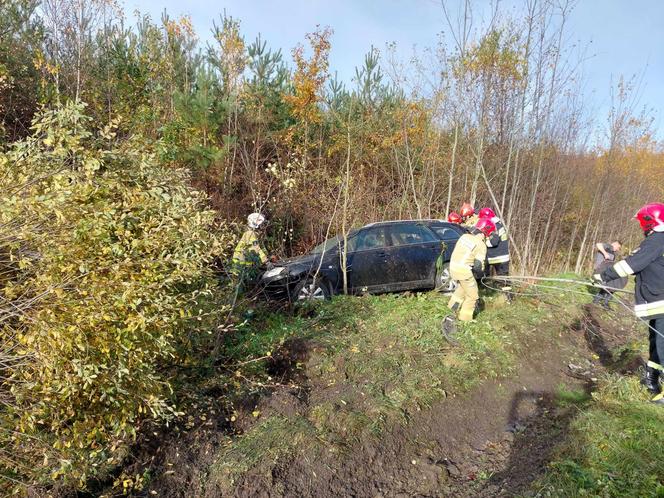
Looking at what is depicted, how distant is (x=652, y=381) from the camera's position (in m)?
4.89

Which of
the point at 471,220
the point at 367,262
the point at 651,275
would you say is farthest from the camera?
the point at 471,220

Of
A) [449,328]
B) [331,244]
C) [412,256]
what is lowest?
[449,328]

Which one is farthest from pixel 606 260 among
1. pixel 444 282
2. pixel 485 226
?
pixel 485 226

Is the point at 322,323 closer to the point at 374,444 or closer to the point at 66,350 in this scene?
the point at 374,444

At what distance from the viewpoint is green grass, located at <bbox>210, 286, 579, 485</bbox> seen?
3771 mm

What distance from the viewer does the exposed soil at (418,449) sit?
132 inches

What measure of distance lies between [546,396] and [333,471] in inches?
119

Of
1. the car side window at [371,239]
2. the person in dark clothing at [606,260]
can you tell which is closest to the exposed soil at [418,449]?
the car side window at [371,239]

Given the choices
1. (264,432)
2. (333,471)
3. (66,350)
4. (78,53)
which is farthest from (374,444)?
(78,53)

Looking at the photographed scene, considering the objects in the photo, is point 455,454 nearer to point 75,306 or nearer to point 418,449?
point 418,449

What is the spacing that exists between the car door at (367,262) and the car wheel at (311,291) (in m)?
0.52

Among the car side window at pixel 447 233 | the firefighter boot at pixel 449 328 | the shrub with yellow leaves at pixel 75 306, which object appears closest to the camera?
the shrub with yellow leaves at pixel 75 306

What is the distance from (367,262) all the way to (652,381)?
14.4ft

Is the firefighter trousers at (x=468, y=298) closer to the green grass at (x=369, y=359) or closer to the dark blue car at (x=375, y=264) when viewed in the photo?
the green grass at (x=369, y=359)
